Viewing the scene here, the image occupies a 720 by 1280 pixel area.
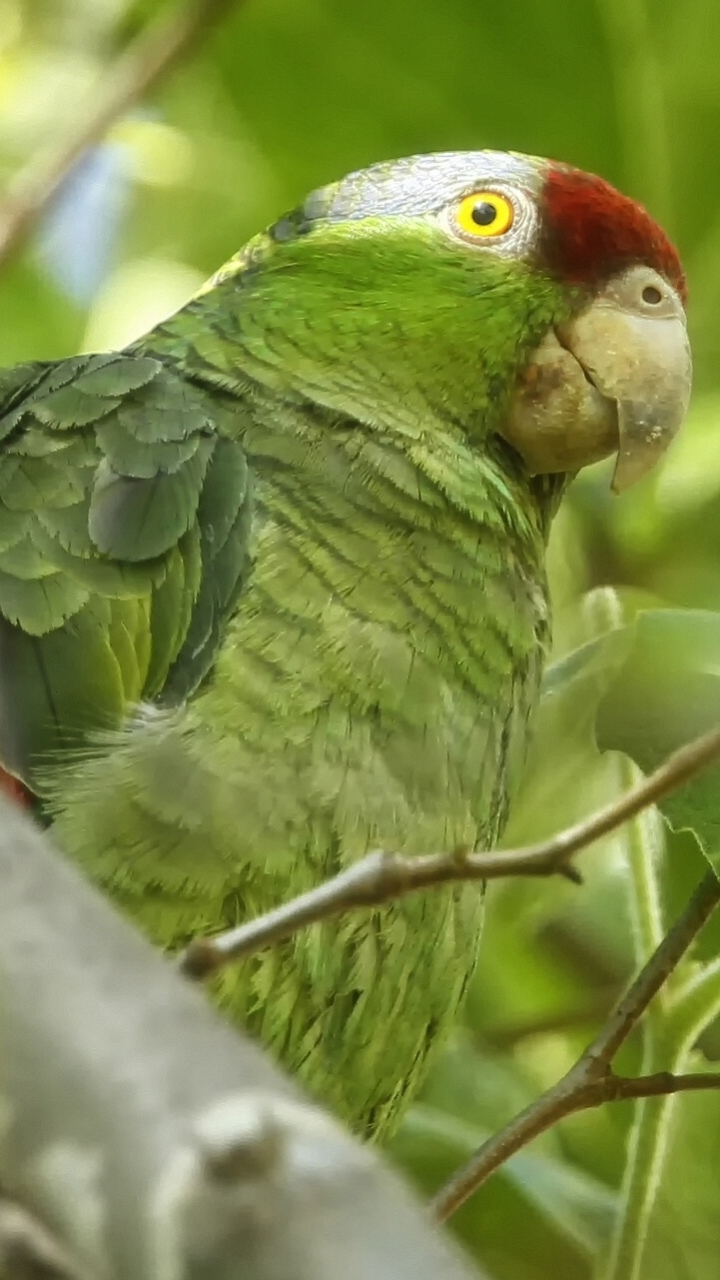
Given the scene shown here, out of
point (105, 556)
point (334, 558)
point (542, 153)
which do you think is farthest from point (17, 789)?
point (542, 153)

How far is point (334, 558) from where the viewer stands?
3.43 ft

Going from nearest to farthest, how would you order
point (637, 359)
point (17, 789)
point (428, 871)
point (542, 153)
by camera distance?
1. point (428, 871)
2. point (17, 789)
3. point (637, 359)
4. point (542, 153)

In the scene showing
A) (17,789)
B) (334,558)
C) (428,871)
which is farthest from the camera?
(334,558)

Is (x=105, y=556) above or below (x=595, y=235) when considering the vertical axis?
below

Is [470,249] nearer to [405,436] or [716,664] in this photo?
[405,436]

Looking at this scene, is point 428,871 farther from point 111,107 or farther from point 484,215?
point 484,215

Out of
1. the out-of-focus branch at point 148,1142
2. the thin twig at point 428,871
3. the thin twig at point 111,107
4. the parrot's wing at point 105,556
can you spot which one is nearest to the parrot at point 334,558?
the parrot's wing at point 105,556

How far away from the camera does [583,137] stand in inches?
60.4

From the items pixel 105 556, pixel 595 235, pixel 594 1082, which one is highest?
pixel 595 235

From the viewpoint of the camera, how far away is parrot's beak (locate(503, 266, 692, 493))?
1187 mm

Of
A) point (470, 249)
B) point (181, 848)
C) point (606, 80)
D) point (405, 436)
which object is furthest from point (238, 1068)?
point (606, 80)

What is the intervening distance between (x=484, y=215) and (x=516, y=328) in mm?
122

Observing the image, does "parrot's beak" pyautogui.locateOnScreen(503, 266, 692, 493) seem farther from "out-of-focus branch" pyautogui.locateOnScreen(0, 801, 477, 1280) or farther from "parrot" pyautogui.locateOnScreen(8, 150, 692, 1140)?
"out-of-focus branch" pyautogui.locateOnScreen(0, 801, 477, 1280)

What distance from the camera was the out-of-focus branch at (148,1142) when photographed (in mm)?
319
